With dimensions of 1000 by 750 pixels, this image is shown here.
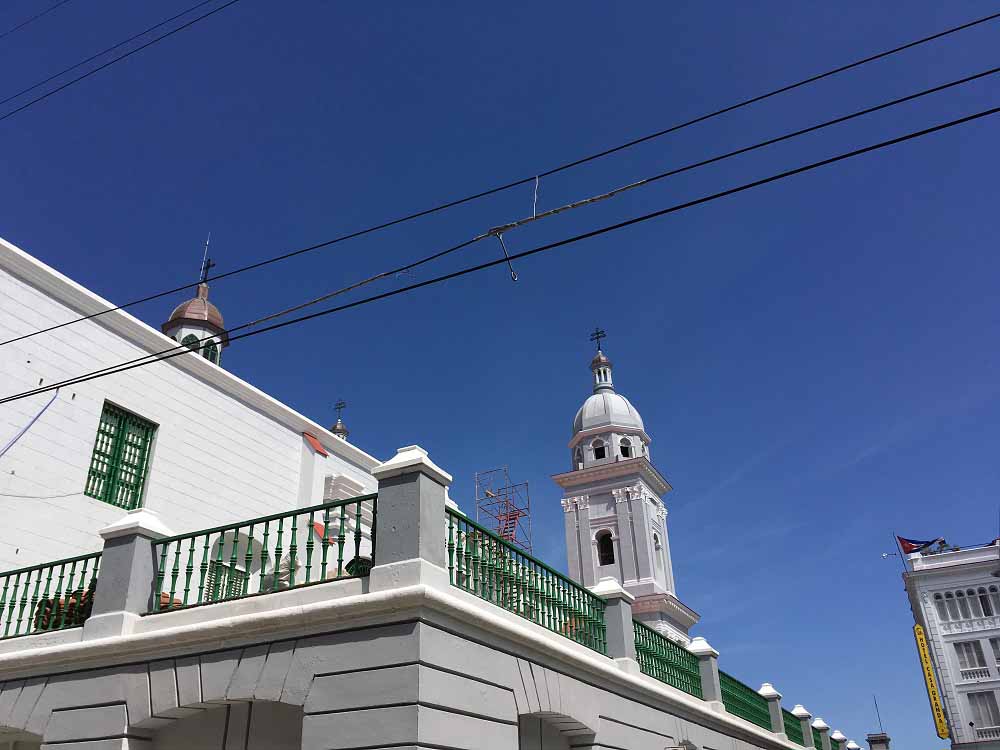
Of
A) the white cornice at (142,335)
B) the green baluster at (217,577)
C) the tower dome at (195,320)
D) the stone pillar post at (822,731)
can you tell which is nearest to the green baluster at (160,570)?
the green baluster at (217,577)

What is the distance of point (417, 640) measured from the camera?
7273 millimetres

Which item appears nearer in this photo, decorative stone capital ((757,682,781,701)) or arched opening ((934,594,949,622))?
decorative stone capital ((757,682,781,701))

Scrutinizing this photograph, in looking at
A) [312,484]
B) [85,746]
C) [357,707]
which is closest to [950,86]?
[357,707]

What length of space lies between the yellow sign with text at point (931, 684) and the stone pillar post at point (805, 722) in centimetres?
2751

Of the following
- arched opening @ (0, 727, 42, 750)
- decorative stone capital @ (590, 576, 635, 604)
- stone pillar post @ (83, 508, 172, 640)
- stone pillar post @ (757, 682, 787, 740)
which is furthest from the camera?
stone pillar post @ (757, 682, 787, 740)

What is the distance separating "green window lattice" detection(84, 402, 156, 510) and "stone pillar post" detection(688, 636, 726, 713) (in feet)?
37.2

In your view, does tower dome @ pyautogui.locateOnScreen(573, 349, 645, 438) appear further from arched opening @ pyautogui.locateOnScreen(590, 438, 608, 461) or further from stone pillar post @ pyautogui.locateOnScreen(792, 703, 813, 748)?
stone pillar post @ pyautogui.locateOnScreen(792, 703, 813, 748)

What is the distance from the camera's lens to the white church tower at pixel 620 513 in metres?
44.8

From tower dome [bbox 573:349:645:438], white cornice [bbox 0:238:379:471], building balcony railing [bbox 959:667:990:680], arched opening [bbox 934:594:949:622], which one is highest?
tower dome [bbox 573:349:645:438]

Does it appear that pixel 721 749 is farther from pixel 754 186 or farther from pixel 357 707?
pixel 754 186

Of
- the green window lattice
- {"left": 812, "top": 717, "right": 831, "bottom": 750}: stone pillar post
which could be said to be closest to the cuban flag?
{"left": 812, "top": 717, "right": 831, "bottom": 750}: stone pillar post

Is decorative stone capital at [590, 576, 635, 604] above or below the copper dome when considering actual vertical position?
below

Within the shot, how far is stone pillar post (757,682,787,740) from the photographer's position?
20141mm

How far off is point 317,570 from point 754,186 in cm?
1249
